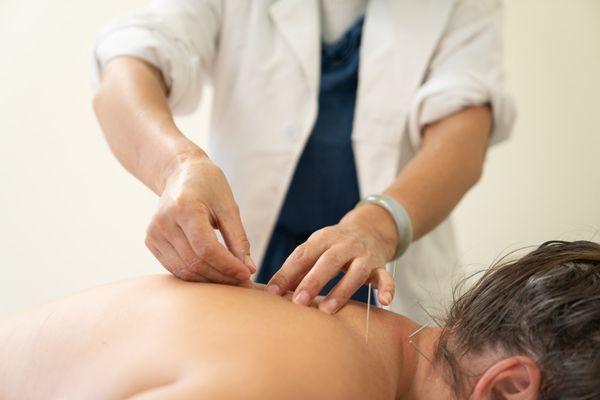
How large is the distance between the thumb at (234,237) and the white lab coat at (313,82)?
355mm

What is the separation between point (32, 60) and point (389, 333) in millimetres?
1860

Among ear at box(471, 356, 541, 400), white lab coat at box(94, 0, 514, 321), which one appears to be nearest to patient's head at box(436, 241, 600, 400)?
ear at box(471, 356, 541, 400)

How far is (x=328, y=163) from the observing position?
123cm

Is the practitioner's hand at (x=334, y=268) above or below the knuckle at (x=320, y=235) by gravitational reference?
below

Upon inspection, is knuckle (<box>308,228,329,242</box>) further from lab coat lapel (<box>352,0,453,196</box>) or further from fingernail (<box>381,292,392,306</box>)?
lab coat lapel (<box>352,0,453,196</box>)

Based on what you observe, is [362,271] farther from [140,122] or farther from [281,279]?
[140,122]

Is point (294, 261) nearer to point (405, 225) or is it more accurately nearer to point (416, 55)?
point (405, 225)

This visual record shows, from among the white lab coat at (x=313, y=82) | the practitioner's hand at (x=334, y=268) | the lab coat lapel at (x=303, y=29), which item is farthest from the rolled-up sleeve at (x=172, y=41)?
the practitioner's hand at (x=334, y=268)

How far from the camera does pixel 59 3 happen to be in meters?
2.37

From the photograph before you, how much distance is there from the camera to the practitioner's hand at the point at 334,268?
0.86 metres

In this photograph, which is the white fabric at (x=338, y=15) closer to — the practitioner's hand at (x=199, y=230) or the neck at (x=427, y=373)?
the practitioner's hand at (x=199, y=230)

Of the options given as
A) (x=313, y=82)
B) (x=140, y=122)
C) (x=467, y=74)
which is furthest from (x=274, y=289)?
(x=467, y=74)

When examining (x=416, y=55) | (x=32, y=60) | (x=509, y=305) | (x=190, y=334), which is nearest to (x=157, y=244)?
(x=190, y=334)

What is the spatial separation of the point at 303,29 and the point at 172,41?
241mm
